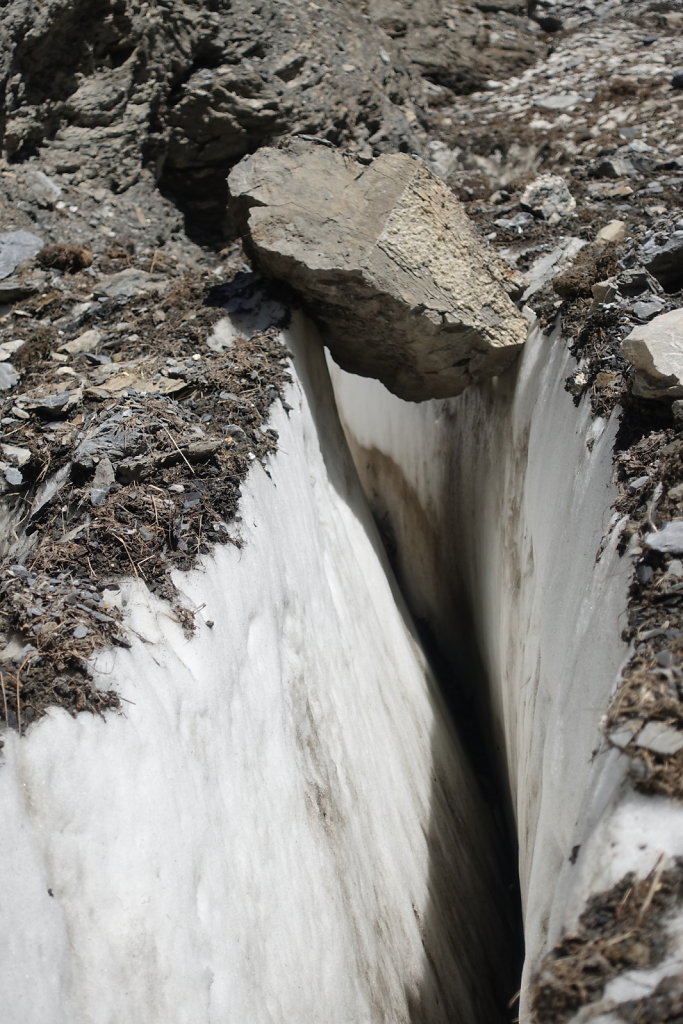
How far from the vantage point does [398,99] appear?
7.20m

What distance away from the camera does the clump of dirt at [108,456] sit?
200 centimetres

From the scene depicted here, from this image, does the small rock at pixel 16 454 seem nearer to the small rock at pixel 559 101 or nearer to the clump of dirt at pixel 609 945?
the clump of dirt at pixel 609 945

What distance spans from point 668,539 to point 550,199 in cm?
363

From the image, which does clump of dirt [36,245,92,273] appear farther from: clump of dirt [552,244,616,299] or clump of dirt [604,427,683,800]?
clump of dirt [604,427,683,800]

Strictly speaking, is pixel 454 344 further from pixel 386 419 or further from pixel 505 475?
pixel 386 419

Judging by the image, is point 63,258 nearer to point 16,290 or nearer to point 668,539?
point 16,290

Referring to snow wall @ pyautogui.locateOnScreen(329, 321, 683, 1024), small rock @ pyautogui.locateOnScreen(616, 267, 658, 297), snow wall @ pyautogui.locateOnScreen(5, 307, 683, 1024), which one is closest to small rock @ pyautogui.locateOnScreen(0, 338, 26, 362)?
snow wall @ pyautogui.locateOnScreen(5, 307, 683, 1024)

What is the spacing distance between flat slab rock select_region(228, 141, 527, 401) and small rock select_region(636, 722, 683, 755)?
2586 mm

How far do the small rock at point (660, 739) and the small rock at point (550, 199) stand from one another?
4040 millimetres

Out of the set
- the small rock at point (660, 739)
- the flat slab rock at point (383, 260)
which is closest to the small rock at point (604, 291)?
the flat slab rock at point (383, 260)

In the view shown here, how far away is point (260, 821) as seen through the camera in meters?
2.32

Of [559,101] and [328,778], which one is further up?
[559,101]

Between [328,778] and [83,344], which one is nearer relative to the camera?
[328,778]

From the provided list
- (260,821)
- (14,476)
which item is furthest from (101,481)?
(260,821)
